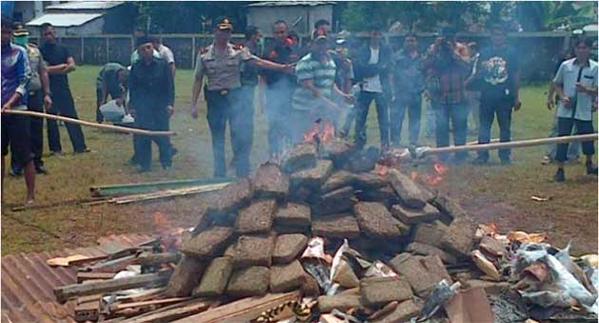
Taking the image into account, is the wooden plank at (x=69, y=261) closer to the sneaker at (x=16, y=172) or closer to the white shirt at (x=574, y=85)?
the sneaker at (x=16, y=172)

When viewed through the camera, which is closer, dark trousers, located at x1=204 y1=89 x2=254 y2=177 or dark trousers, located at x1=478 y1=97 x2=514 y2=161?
dark trousers, located at x1=204 y1=89 x2=254 y2=177

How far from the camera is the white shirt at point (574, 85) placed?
924 cm

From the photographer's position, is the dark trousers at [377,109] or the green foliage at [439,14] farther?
the green foliage at [439,14]

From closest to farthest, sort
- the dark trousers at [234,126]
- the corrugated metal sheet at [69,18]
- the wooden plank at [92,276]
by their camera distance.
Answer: the wooden plank at [92,276], the dark trousers at [234,126], the corrugated metal sheet at [69,18]

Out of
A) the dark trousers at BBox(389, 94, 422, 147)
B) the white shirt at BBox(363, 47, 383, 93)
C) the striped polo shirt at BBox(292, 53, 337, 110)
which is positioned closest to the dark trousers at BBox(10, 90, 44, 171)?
the striped polo shirt at BBox(292, 53, 337, 110)

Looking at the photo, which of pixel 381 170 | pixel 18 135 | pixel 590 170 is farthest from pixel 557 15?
pixel 381 170

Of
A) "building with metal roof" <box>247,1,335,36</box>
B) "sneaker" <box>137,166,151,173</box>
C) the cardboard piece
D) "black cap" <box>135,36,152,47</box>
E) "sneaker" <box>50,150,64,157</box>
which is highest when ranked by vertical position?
"building with metal roof" <box>247,1,335,36</box>

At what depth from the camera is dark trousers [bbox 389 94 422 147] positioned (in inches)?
455

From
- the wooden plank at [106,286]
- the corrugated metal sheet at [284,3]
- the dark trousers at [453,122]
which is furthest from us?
the corrugated metal sheet at [284,3]

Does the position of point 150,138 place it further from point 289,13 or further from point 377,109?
point 289,13

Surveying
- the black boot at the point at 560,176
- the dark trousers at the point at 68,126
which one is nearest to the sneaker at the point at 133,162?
the dark trousers at the point at 68,126

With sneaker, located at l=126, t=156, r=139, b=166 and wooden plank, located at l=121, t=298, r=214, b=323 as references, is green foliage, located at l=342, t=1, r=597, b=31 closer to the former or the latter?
sneaker, located at l=126, t=156, r=139, b=166

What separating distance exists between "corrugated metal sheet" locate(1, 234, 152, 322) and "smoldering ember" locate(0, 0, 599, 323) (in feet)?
0.07

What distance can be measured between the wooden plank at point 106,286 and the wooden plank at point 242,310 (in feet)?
2.18
